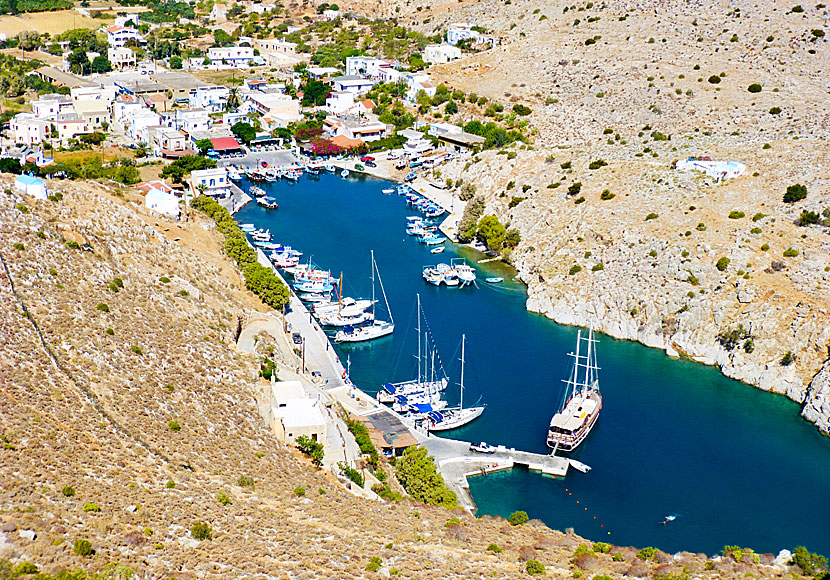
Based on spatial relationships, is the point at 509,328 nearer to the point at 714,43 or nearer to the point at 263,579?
the point at 263,579

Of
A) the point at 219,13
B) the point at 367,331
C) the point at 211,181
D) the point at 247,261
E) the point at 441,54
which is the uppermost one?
the point at 441,54

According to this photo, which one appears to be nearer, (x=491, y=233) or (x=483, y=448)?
(x=483, y=448)

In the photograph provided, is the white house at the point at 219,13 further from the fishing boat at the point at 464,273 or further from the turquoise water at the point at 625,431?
the fishing boat at the point at 464,273

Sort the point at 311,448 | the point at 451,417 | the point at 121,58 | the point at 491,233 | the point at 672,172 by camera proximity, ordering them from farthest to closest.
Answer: the point at 121,58 < the point at 491,233 < the point at 672,172 < the point at 451,417 < the point at 311,448

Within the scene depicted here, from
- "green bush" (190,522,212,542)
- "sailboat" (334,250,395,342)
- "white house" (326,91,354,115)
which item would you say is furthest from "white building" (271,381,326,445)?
"white house" (326,91,354,115)

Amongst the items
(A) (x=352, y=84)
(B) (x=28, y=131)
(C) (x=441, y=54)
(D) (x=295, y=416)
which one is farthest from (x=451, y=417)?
(C) (x=441, y=54)

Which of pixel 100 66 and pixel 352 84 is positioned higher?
pixel 352 84

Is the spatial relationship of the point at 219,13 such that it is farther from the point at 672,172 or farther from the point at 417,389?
the point at 417,389

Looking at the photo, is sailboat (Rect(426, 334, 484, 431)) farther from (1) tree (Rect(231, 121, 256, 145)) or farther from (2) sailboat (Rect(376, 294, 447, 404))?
(1) tree (Rect(231, 121, 256, 145))
